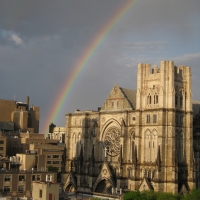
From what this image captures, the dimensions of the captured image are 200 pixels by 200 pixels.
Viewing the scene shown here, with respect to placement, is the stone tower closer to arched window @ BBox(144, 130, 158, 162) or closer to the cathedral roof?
arched window @ BBox(144, 130, 158, 162)

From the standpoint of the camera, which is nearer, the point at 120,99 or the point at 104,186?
the point at 104,186

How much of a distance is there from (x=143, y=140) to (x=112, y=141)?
33.6 ft

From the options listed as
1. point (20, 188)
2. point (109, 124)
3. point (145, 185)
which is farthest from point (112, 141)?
point (20, 188)

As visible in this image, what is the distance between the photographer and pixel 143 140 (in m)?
87.1

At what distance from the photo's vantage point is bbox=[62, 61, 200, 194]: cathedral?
8300 cm

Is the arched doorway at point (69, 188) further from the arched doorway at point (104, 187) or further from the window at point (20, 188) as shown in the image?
the window at point (20, 188)

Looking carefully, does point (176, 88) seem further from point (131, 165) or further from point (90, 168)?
point (90, 168)

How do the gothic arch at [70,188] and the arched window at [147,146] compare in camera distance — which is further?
the gothic arch at [70,188]

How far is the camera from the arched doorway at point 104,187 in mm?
91531

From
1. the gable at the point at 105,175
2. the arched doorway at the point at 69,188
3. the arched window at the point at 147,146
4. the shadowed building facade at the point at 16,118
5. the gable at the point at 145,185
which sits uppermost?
the shadowed building facade at the point at 16,118

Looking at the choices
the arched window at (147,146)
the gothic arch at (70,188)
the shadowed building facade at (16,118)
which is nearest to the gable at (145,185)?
the arched window at (147,146)

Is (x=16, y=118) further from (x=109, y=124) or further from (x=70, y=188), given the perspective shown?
(x=109, y=124)

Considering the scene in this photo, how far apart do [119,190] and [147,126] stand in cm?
1407

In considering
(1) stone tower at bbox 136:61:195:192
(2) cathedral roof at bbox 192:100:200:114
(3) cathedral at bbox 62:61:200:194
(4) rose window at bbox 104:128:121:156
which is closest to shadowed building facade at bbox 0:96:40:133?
(3) cathedral at bbox 62:61:200:194
